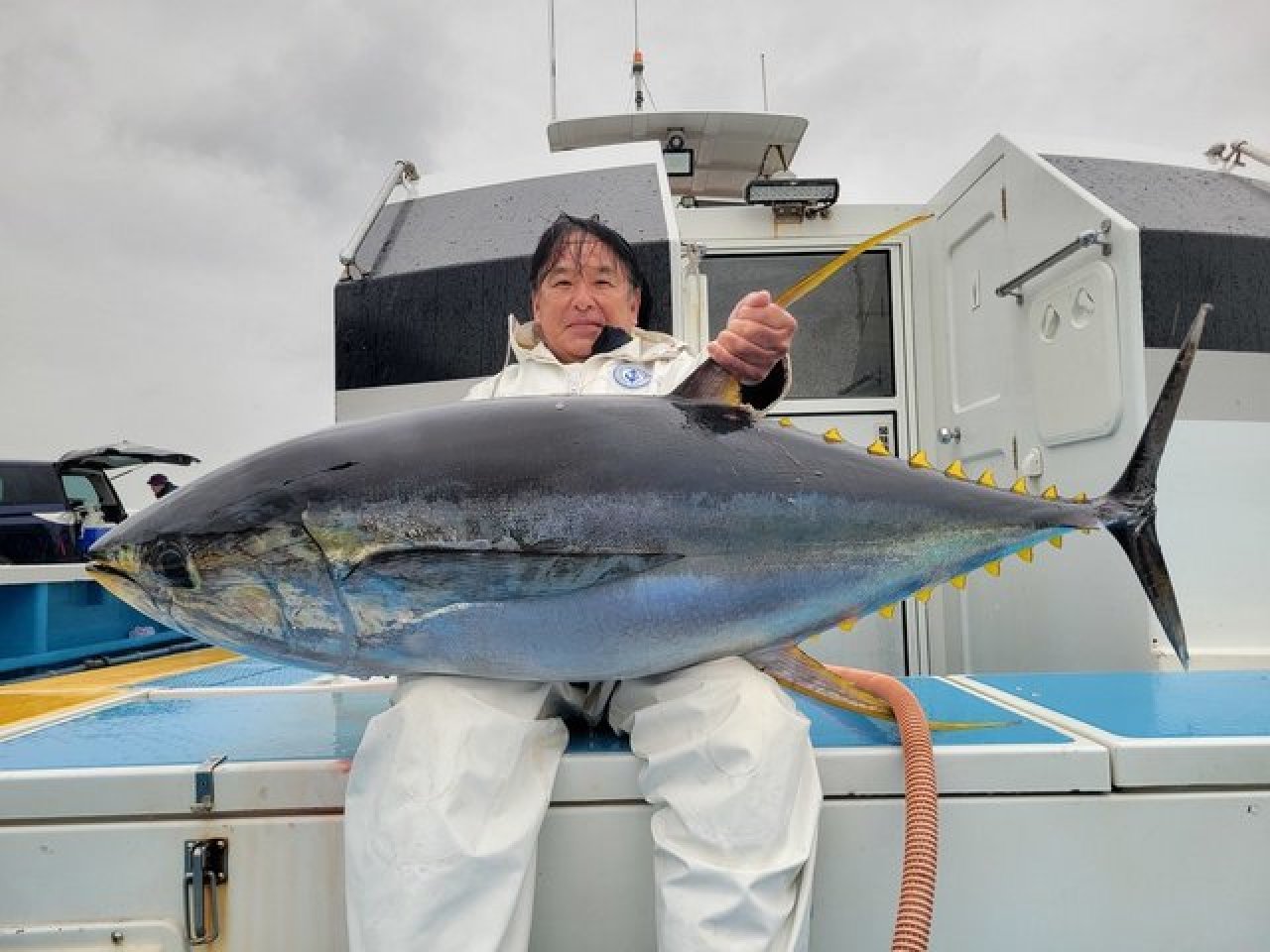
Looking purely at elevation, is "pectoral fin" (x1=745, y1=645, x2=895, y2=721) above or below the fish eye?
below

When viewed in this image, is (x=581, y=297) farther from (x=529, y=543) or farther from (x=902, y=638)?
(x=902, y=638)

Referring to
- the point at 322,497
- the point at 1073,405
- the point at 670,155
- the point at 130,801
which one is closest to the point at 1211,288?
the point at 1073,405

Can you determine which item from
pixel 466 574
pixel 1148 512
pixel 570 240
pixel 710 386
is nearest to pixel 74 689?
pixel 466 574

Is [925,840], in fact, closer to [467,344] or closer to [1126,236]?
[1126,236]

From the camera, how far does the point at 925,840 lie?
3.95 ft

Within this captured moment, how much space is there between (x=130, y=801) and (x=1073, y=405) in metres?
2.69

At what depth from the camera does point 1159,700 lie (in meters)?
1.72

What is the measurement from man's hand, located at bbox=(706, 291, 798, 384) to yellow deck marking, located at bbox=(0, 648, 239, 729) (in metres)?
1.53

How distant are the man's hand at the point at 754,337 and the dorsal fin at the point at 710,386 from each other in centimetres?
1

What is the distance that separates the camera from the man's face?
6.48 ft

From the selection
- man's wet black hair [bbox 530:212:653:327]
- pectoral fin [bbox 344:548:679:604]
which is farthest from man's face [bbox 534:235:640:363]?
pectoral fin [bbox 344:548:679:604]

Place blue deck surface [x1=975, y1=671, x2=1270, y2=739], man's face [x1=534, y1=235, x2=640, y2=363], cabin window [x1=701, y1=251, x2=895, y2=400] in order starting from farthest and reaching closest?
cabin window [x1=701, y1=251, x2=895, y2=400], man's face [x1=534, y1=235, x2=640, y2=363], blue deck surface [x1=975, y1=671, x2=1270, y2=739]

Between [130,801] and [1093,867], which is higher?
[130,801]

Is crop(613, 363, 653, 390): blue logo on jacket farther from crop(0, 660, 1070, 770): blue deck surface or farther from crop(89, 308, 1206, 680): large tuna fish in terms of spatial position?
crop(0, 660, 1070, 770): blue deck surface
